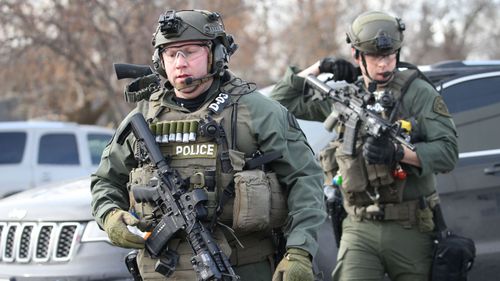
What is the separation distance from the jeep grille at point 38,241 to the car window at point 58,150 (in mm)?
6817

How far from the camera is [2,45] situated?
50.0ft

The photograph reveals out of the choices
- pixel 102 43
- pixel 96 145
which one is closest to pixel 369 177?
pixel 96 145

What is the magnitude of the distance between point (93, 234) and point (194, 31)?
68.4 inches

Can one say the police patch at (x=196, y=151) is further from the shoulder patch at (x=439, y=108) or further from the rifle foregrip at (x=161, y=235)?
the shoulder patch at (x=439, y=108)

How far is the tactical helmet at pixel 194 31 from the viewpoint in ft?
10.7

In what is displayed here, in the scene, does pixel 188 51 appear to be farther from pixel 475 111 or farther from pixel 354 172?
pixel 475 111

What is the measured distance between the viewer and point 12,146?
448 inches

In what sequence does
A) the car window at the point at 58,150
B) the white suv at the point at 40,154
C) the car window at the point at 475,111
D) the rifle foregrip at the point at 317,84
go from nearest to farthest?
1. the rifle foregrip at the point at 317,84
2. the car window at the point at 475,111
3. the white suv at the point at 40,154
4. the car window at the point at 58,150

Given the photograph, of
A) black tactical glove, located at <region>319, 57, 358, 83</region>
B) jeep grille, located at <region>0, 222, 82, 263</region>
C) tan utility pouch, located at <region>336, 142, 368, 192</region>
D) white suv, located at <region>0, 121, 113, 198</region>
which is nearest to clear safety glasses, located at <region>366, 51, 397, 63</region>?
black tactical glove, located at <region>319, 57, 358, 83</region>

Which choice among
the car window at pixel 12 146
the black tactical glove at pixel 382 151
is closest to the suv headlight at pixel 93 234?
the black tactical glove at pixel 382 151

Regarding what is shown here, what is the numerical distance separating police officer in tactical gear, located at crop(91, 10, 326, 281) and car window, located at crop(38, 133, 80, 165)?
841 centimetres

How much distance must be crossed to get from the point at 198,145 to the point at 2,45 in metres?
12.9

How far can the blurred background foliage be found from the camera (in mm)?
15195

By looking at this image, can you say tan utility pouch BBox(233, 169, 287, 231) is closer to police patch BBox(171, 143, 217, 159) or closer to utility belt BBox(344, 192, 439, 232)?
police patch BBox(171, 143, 217, 159)
